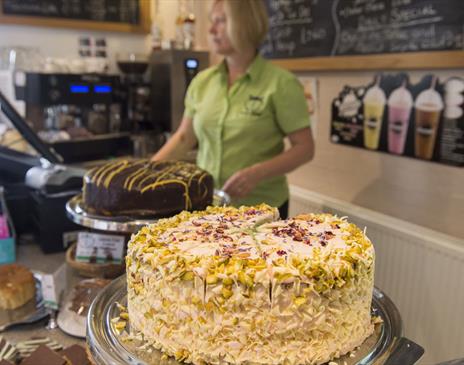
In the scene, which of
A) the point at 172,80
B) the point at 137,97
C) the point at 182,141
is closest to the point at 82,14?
the point at 137,97

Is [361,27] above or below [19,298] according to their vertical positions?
above

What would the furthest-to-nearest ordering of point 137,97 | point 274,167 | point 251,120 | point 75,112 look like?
point 137,97, point 75,112, point 251,120, point 274,167

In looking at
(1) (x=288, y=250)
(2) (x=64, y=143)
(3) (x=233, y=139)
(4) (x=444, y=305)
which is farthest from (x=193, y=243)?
(2) (x=64, y=143)

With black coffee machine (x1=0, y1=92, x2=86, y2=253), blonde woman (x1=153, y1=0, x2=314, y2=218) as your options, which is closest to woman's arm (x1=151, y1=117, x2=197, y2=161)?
blonde woman (x1=153, y1=0, x2=314, y2=218)

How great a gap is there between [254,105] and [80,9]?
1.95 m

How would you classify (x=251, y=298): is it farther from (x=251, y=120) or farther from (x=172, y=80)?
(x=172, y=80)

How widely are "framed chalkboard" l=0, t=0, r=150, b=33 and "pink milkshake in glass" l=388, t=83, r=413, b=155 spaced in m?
2.09

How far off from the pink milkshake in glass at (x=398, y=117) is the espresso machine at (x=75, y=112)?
1681mm

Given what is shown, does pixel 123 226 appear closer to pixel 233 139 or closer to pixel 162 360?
pixel 162 360

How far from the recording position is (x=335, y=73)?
94.5 inches

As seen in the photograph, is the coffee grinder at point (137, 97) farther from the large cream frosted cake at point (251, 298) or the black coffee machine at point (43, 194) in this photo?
the large cream frosted cake at point (251, 298)

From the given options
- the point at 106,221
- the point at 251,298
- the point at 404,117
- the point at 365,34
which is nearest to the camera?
the point at 251,298

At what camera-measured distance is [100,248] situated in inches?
57.3

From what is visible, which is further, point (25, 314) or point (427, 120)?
point (427, 120)
